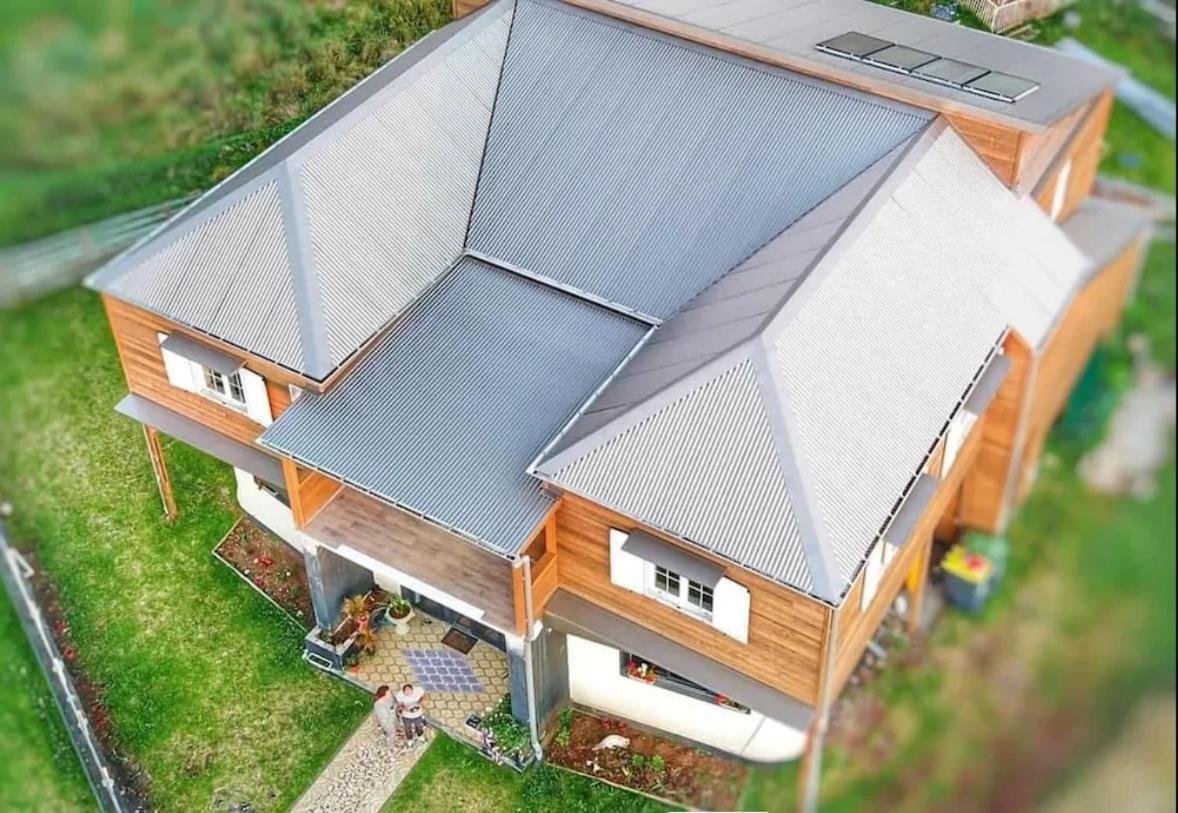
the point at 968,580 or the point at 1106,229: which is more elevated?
the point at 1106,229

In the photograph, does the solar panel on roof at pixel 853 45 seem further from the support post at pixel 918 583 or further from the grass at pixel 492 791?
the grass at pixel 492 791

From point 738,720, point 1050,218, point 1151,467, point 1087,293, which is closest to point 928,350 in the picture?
point 1050,218

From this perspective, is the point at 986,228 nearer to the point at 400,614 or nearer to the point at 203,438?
the point at 400,614

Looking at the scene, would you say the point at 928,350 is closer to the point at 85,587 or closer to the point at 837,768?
the point at 837,768

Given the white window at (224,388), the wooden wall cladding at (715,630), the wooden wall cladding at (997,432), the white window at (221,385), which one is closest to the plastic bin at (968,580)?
the wooden wall cladding at (997,432)

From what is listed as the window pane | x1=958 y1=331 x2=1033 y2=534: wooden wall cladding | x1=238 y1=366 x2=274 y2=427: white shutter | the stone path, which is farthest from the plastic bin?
x1=238 y1=366 x2=274 y2=427: white shutter

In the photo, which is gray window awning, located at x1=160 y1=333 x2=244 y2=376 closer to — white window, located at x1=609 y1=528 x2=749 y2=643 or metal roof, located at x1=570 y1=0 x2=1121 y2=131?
white window, located at x1=609 y1=528 x2=749 y2=643

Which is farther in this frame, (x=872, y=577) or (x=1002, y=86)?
(x=1002, y=86)

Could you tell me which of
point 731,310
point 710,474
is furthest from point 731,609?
point 731,310
